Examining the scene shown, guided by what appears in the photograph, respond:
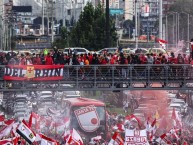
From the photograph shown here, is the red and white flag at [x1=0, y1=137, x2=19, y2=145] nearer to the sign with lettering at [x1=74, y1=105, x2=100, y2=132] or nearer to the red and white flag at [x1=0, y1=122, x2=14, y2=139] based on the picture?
the red and white flag at [x1=0, y1=122, x2=14, y2=139]

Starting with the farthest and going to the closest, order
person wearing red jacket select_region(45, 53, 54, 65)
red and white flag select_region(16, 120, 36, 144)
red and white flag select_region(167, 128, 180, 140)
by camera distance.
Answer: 1. person wearing red jacket select_region(45, 53, 54, 65)
2. red and white flag select_region(167, 128, 180, 140)
3. red and white flag select_region(16, 120, 36, 144)

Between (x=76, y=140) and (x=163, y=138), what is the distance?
5172 mm

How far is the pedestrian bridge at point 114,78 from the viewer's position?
4841cm

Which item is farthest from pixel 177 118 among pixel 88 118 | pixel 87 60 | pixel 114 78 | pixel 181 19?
pixel 181 19

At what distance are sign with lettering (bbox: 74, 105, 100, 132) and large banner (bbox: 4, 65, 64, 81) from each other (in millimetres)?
5650

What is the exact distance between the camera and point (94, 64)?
163 feet

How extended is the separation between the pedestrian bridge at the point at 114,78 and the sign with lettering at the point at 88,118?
512 centimetres

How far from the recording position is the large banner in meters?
48.3

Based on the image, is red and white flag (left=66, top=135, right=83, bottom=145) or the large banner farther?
the large banner

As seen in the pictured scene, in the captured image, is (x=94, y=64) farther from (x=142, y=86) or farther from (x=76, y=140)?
(x=76, y=140)

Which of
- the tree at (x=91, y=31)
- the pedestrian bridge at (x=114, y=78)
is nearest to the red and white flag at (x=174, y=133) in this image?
the pedestrian bridge at (x=114, y=78)

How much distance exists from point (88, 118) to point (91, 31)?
122 feet

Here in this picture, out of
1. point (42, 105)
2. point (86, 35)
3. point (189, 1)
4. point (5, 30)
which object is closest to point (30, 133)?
point (42, 105)

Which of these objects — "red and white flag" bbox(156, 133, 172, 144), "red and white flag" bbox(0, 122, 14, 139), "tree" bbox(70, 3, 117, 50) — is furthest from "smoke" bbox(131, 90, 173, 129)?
"tree" bbox(70, 3, 117, 50)
